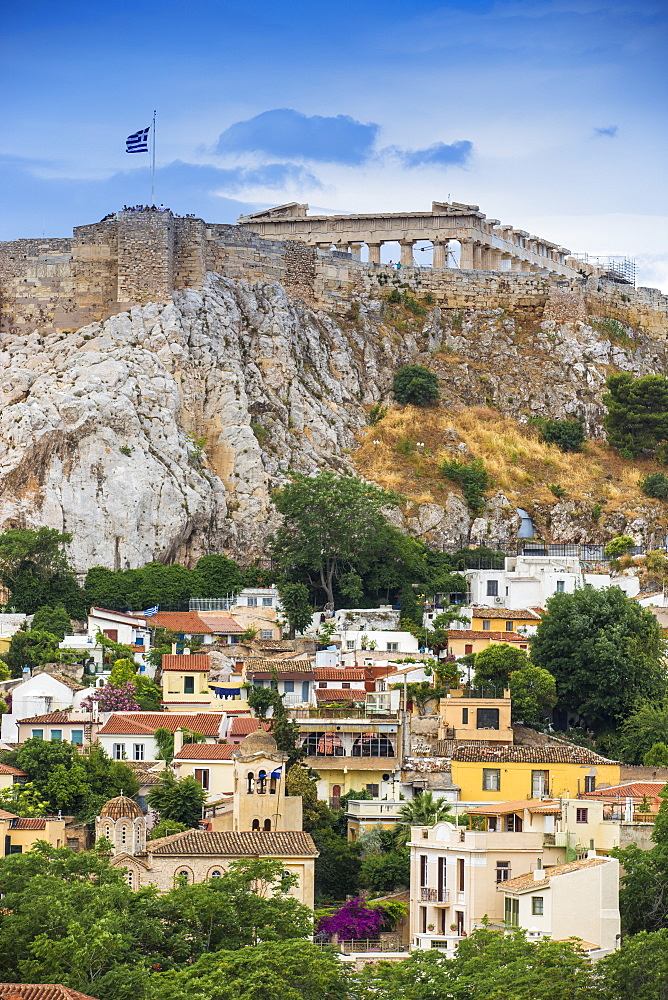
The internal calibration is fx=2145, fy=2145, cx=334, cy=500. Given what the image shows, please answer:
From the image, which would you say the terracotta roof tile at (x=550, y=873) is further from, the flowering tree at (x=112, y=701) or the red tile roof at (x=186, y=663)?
the red tile roof at (x=186, y=663)

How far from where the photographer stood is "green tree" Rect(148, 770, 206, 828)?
190ft

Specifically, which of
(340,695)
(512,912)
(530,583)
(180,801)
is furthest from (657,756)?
(530,583)

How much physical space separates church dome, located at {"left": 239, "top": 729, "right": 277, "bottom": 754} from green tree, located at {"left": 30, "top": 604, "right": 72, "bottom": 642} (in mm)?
16276

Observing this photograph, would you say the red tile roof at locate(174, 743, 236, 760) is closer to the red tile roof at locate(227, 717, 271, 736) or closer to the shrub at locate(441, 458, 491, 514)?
the red tile roof at locate(227, 717, 271, 736)

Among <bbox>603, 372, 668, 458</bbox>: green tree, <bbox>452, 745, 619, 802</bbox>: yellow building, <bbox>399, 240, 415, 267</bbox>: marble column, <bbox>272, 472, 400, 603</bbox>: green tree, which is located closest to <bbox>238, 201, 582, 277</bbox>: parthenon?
<bbox>399, 240, 415, 267</bbox>: marble column

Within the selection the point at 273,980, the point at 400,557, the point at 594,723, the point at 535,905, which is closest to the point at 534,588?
the point at 400,557

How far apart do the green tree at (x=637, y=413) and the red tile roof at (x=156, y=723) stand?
114 feet

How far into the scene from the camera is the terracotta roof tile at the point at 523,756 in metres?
59.8

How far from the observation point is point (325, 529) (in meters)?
79.7

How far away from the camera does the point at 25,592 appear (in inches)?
2982

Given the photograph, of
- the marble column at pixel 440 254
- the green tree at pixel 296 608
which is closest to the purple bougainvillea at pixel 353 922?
the green tree at pixel 296 608

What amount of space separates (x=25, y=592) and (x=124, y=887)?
98.4 feet

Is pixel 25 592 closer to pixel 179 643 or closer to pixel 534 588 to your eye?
pixel 179 643

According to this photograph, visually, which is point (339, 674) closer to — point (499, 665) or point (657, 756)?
point (499, 665)
